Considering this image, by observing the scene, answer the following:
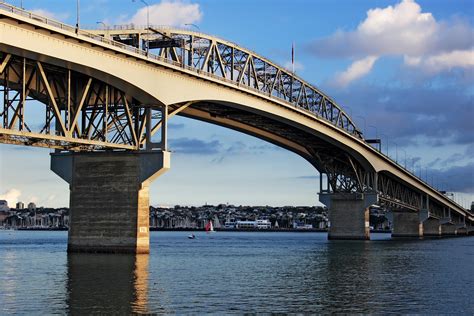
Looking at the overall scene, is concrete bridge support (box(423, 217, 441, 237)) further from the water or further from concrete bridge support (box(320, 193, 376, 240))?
the water

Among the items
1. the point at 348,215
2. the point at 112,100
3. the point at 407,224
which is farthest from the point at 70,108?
the point at 407,224

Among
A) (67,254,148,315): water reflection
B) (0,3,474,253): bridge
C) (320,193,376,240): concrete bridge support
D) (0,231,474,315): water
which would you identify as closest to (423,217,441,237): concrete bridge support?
(320,193,376,240): concrete bridge support

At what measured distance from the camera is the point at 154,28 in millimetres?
67500

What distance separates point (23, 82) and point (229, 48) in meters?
36.4

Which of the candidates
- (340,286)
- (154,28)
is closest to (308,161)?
(154,28)

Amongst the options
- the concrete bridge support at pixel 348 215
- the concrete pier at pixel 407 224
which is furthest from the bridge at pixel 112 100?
the concrete pier at pixel 407 224

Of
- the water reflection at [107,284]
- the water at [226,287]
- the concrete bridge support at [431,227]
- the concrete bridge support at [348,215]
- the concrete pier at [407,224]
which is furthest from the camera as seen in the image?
the concrete bridge support at [431,227]

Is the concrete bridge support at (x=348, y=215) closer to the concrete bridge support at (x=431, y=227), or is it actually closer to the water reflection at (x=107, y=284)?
the concrete bridge support at (x=431, y=227)

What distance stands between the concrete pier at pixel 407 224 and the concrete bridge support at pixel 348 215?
41.9 m

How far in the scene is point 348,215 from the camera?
440ft

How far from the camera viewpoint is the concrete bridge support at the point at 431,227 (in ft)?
639

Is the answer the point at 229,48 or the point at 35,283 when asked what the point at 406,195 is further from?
the point at 35,283

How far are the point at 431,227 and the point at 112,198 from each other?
145609 mm

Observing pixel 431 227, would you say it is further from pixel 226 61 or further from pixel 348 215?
pixel 226 61
